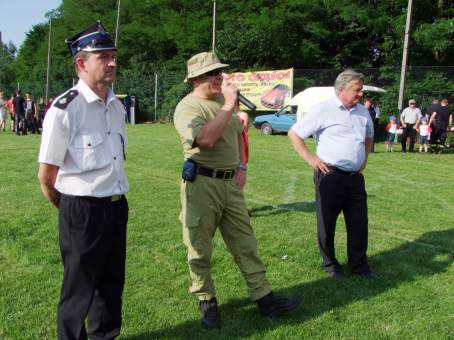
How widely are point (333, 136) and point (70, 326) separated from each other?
9.25ft

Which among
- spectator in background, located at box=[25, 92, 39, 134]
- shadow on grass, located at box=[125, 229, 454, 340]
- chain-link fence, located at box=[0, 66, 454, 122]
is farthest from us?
spectator in background, located at box=[25, 92, 39, 134]

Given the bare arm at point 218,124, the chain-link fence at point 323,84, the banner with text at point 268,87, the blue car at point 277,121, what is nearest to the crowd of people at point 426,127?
the chain-link fence at point 323,84

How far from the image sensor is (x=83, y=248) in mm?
2830

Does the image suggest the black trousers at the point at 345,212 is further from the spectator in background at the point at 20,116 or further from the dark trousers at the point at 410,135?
the spectator in background at the point at 20,116

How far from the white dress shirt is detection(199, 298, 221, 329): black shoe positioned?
1232 millimetres

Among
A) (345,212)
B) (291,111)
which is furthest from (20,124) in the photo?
(345,212)

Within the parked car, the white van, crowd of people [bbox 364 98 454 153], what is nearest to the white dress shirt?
crowd of people [bbox 364 98 454 153]

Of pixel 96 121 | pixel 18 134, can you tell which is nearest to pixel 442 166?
pixel 96 121

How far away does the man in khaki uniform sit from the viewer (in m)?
3.24

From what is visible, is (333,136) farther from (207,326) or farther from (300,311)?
(207,326)

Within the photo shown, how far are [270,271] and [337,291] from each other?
70 centimetres

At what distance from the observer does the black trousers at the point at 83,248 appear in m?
2.81

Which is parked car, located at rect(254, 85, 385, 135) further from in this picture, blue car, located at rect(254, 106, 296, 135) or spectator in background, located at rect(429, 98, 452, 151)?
spectator in background, located at rect(429, 98, 452, 151)

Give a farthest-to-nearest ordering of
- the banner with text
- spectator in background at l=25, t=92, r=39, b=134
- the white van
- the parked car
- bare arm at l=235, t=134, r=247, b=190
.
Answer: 1. the banner with text
2. the parked car
3. the white van
4. spectator in background at l=25, t=92, r=39, b=134
5. bare arm at l=235, t=134, r=247, b=190
